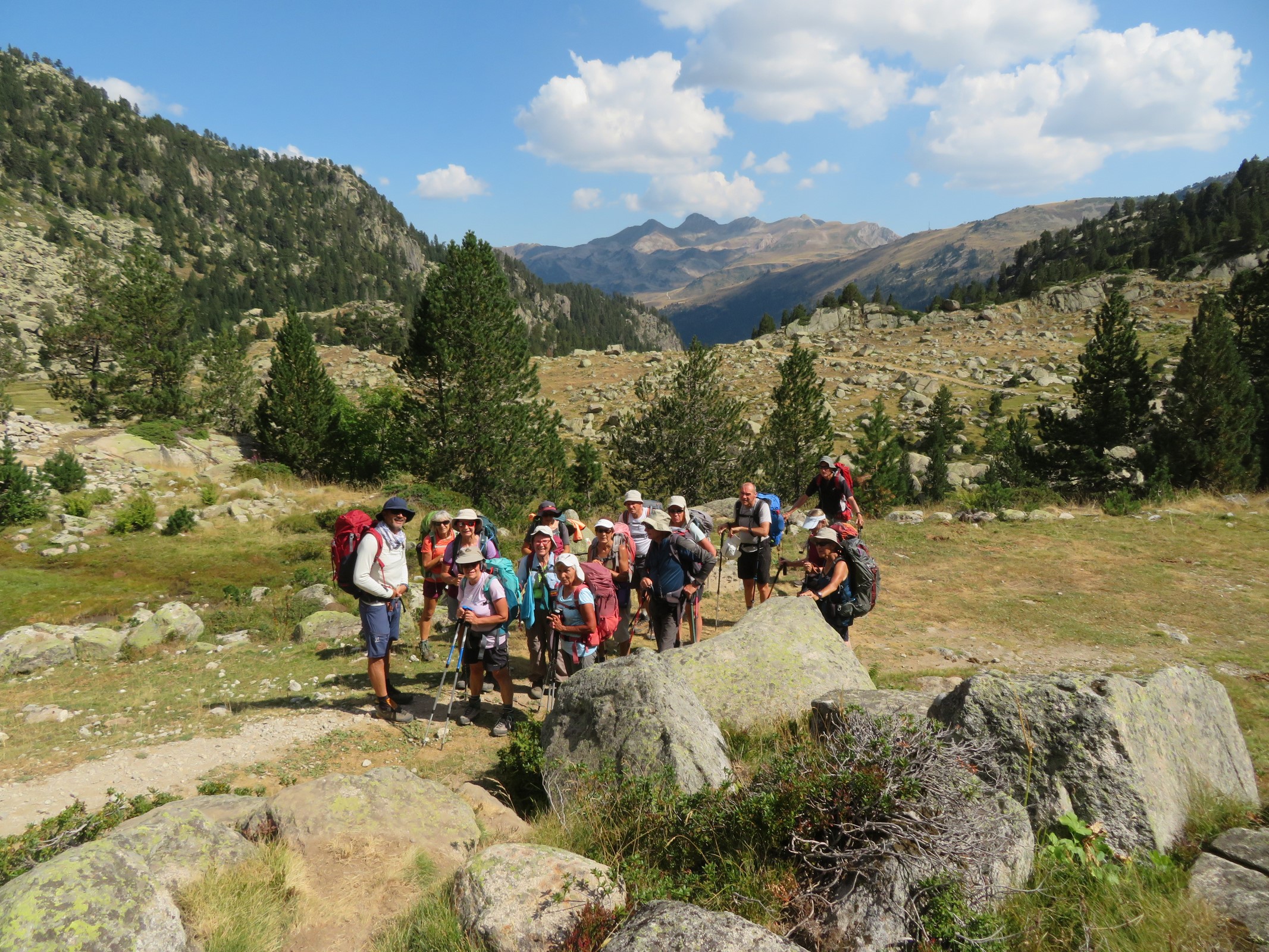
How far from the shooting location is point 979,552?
1670 centimetres

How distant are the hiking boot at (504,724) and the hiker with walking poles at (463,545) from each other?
124 centimetres

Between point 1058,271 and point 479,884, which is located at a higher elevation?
point 1058,271

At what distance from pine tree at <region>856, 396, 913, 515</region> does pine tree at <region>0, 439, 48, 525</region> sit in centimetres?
2790

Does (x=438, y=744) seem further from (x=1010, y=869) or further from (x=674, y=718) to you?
(x=1010, y=869)

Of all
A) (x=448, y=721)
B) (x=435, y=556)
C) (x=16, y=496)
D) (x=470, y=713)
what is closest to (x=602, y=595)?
Result: (x=470, y=713)

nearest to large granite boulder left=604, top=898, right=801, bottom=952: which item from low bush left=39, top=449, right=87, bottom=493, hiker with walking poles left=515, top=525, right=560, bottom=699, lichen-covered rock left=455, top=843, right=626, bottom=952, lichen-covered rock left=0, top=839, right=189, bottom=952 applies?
lichen-covered rock left=455, top=843, right=626, bottom=952

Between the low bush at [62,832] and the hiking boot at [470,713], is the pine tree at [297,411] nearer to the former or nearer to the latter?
the hiking boot at [470,713]

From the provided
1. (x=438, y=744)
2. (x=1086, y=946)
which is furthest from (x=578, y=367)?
(x=1086, y=946)

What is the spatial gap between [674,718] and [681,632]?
604 cm

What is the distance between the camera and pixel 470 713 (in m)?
8.28

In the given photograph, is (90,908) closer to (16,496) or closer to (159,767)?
(159,767)

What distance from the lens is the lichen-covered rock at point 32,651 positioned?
34.2 ft

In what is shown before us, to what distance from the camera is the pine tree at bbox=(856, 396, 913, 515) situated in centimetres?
2242

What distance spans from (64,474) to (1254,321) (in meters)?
48.2
